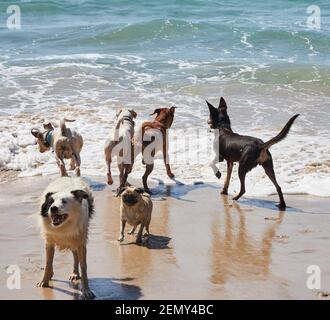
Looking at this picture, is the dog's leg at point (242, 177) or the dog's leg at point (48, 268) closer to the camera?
the dog's leg at point (48, 268)

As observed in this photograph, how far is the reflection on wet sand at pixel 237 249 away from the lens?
6941mm

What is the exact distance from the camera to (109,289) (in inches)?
255

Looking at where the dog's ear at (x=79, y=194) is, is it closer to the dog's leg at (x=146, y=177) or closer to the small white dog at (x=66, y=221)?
the small white dog at (x=66, y=221)

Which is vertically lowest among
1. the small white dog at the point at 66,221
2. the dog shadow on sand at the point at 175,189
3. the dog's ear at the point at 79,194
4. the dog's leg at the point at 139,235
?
the dog shadow on sand at the point at 175,189

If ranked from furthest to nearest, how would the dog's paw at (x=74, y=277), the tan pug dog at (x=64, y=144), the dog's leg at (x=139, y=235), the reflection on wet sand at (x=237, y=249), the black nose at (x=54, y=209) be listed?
the tan pug dog at (x=64, y=144) → the dog's leg at (x=139, y=235) → the reflection on wet sand at (x=237, y=249) → the dog's paw at (x=74, y=277) → the black nose at (x=54, y=209)

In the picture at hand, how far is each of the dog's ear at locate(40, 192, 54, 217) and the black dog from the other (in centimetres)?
428

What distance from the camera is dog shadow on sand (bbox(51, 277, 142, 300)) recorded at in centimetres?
627

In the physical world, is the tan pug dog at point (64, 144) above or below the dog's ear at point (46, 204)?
below

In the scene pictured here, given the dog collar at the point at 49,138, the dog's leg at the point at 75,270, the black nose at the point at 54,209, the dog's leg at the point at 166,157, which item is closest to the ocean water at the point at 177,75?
the dog's leg at the point at 166,157

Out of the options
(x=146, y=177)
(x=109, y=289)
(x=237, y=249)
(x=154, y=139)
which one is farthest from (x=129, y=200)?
(x=154, y=139)

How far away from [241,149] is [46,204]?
4.53 meters

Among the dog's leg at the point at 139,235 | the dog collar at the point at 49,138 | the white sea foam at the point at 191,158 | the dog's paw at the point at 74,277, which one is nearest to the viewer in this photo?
the dog's paw at the point at 74,277

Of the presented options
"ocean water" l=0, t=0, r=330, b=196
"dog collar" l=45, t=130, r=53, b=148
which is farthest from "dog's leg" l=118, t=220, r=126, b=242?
"dog collar" l=45, t=130, r=53, b=148

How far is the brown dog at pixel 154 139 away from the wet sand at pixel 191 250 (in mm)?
517
